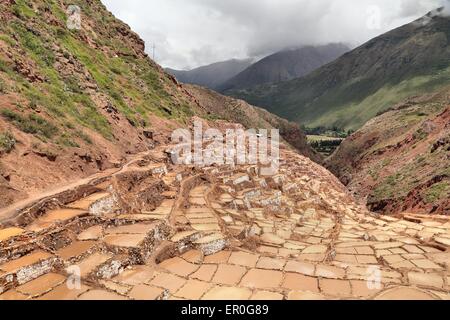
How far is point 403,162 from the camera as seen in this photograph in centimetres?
3675

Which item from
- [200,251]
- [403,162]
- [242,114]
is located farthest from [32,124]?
[242,114]

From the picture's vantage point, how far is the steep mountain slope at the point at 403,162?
23828mm

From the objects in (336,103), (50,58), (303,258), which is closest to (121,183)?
(303,258)

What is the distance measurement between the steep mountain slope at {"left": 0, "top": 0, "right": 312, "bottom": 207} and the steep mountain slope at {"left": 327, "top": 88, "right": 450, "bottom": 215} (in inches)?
613

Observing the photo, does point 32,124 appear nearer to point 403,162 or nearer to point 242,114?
point 403,162

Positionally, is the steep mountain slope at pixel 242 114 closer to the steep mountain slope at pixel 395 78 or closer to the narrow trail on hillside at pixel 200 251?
the narrow trail on hillside at pixel 200 251

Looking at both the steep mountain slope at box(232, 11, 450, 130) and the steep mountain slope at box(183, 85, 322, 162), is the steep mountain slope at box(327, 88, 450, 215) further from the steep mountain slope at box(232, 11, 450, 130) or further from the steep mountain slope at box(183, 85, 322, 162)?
the steep mountain slope at box(232, 11, 450, 130)

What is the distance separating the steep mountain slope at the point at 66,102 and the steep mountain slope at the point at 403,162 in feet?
51.1

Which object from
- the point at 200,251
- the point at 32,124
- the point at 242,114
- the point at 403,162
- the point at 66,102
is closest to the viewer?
the point at 200,251

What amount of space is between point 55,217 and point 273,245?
4921mm

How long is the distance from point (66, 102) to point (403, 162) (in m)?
32.2
